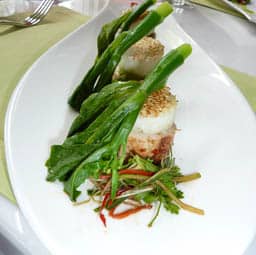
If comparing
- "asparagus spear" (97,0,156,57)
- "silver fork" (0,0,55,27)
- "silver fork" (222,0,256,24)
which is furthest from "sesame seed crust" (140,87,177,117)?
"silver fork" (222,0,256,24)

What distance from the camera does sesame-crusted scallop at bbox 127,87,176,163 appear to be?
0.71 m

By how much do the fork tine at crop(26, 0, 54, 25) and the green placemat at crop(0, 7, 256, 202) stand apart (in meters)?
0.02

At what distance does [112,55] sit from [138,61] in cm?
14

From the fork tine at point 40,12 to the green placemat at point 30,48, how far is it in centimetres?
2

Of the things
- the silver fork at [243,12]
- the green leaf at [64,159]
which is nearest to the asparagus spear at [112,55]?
the green leaf at [64,159]

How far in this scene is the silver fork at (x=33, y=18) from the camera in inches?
44.4

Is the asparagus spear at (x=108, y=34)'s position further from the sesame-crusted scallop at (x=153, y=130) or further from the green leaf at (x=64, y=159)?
the green leaf at (x=64, y=159)

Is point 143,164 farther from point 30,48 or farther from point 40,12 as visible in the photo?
point 40,12

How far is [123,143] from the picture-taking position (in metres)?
0.60

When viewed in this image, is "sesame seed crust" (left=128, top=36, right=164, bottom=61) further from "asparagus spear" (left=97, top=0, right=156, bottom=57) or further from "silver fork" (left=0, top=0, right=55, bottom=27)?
"silver fork" (left=0, top=0, right=55, bottom=27)

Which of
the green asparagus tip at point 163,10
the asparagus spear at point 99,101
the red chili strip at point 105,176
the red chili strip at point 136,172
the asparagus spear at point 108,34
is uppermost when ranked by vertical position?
the green asparagus tip at point 163,10

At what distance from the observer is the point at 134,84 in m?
0.68

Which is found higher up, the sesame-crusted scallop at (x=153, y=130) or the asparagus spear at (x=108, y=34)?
the asparagus spear at (x=108, y=34)

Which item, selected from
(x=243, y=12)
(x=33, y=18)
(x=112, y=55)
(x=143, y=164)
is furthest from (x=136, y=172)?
(x=243, y=12)
